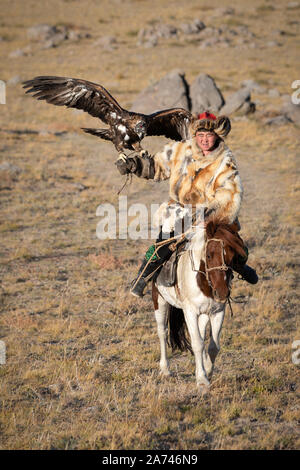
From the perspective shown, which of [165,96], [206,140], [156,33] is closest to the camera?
[206,140]

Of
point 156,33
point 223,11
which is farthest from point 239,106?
point 223,11

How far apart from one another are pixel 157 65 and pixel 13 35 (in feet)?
71.8

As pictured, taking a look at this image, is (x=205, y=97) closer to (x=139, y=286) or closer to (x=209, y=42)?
(x=139, y=286)

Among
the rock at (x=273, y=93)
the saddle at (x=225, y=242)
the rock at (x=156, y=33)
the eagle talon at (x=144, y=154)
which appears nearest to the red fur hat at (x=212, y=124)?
the eagle talon at (x=144, y=154)

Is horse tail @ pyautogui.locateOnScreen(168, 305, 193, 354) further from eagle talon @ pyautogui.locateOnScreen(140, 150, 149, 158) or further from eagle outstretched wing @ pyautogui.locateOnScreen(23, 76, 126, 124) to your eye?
eagle outstretched wing @ pyautogui.locateOnScreen(23, 76, 126, 124)

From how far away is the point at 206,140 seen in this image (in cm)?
576

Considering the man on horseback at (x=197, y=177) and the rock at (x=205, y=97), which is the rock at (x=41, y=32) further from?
the man on horseback at (x=197, y=177)

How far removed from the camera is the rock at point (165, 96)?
90.6ft

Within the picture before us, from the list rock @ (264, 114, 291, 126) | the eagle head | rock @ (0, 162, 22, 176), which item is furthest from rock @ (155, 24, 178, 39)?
the eagle head

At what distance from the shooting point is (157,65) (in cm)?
4266

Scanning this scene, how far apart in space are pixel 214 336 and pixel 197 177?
178 cm

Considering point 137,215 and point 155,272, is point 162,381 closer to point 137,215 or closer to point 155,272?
point 155,272

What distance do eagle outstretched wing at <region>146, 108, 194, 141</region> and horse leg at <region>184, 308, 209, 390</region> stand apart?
2.39 m
